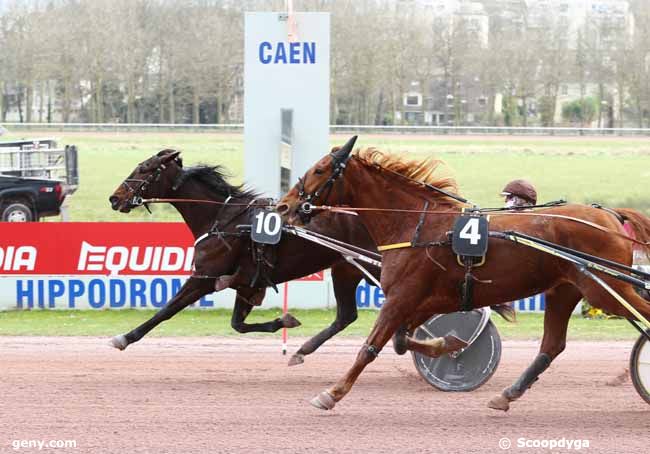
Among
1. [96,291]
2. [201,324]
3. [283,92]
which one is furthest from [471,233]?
[96,291]

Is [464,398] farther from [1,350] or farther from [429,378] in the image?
[1,350]

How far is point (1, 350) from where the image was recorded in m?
10.1

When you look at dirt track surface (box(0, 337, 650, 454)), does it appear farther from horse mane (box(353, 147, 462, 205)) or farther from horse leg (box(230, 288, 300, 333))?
horse mane (box(353, 147, 462, 205))

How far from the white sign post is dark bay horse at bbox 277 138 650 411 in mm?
5649

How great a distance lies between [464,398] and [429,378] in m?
0.40

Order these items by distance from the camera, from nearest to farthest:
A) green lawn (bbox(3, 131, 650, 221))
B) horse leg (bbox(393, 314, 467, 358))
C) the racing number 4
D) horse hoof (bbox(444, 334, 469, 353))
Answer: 1. the racing number 4
2. horse leg (bbox(393, 314, 467, 358))
3. horse hoof (bbox(444, 334, 469, 353))
4. green lawn (bbox(3, 131, 650, 221))

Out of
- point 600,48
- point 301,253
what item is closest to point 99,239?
point 301,253

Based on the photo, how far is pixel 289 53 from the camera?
41.9 ft

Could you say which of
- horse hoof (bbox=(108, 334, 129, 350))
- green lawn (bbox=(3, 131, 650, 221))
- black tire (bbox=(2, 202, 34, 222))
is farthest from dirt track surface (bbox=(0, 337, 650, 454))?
green lawn (bbox=(3, 131, 650, 221))

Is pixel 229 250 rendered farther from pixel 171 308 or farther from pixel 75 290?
pixel 75 290

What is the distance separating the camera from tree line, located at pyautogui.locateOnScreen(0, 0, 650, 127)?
85.4 feet

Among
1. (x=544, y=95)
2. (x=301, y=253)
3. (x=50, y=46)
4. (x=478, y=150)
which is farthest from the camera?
(x=544, y=95)

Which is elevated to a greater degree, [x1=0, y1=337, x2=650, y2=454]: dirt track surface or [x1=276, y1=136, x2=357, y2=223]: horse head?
[x1=276, y1=136, x2=357, y2=223]: horse head

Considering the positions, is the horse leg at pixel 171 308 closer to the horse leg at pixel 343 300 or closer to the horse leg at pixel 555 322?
the horse leg at pixel 343 300
